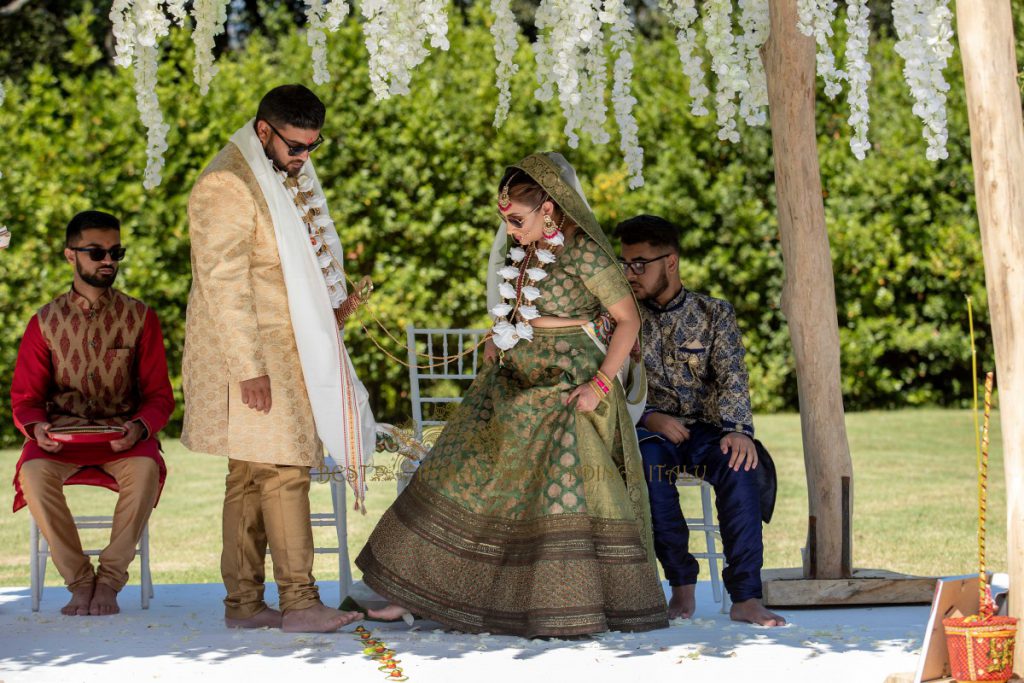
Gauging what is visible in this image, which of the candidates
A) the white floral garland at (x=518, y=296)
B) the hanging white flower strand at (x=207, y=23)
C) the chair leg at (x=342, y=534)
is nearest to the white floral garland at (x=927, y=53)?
the white floral garland at (x=518, y=296)

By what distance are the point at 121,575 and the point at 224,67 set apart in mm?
6227

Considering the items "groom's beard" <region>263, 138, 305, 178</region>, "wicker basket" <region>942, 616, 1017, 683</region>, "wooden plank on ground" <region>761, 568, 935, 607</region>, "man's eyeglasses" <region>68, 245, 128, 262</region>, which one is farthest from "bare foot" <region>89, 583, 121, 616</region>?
"wicker basket" <region>942, 616, 1017, 683</region>

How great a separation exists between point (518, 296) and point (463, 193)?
5915 mm

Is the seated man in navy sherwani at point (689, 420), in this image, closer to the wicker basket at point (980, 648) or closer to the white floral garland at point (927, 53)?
the white floral garland at point (927, 53)

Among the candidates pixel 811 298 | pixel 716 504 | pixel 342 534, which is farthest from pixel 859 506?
pixel 342 534

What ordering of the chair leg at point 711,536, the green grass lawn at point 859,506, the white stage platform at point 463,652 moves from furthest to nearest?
the green grass lawn at point 859,506, the chair leg at point 711,536, the white stage platform at point 463,652

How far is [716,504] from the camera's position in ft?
15.7

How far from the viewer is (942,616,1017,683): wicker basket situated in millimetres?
3463

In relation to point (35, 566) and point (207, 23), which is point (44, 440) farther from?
point (207, 23)

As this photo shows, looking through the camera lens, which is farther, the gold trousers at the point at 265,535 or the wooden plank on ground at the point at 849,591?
the wooden plank on ground at the point at 849,591

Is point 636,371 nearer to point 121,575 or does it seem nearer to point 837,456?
point 837,456

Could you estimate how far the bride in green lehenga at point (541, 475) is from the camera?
4469 mm

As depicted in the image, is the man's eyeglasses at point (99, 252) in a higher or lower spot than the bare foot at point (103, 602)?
higher

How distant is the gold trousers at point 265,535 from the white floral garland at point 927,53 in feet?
7.25
